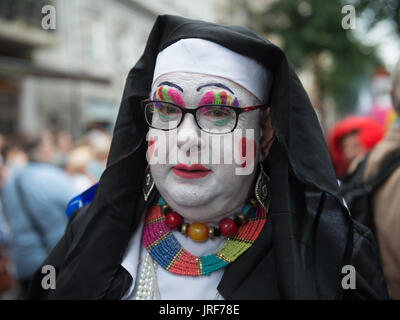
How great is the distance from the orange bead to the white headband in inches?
21.6

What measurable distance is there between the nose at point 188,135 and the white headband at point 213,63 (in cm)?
19

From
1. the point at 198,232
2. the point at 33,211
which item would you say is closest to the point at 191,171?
the point at 198,232

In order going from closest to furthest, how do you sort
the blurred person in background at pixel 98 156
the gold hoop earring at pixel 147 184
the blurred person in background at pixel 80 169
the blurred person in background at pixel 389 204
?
the gold hoop earring at pixel 147 184
the blurred person in background at pixel 389 204
the blurred person in background at pixel 80 169
the blurred person in background at pixel 98 156

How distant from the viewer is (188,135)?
1394 millimetres

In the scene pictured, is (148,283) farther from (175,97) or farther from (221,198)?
(175,97)

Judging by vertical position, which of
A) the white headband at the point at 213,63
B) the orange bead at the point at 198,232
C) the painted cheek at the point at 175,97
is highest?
the white headband at the point at 213,63

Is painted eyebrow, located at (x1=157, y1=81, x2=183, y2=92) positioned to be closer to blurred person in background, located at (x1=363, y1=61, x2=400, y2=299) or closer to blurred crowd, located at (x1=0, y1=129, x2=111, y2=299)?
blurred person in background, located at (x1=363, y1=61, x2=400, y2=299)

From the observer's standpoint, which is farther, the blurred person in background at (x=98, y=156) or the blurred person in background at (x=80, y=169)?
the blurred person in background at (x=98, y=156)

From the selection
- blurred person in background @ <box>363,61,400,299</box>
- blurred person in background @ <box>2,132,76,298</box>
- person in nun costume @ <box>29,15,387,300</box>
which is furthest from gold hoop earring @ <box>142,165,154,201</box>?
blurred person in background @ <box>2,132,76,298</box>

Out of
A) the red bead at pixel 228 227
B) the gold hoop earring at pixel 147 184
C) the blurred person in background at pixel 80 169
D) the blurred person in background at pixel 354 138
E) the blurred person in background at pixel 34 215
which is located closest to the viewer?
the red bead at pixel 228 227

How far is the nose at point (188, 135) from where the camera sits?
1.39 metres

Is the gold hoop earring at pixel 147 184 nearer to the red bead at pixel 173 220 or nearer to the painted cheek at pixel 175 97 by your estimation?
the red bead at pixel 173 220

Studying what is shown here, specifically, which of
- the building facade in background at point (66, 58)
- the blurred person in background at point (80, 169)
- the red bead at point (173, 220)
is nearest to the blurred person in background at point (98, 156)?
the blurred person in background at point (80, 169)

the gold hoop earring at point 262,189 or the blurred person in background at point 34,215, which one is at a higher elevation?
the gold hoop earring at point 262,189
